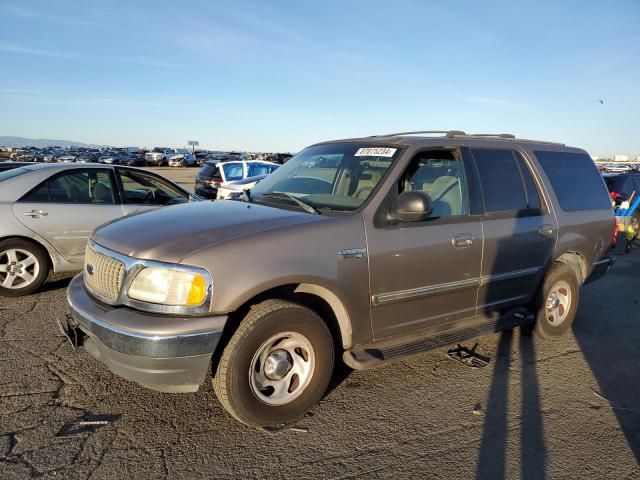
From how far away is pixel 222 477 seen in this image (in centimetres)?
253

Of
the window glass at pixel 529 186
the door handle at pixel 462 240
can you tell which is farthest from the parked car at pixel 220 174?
the door handle at pixel 462 240

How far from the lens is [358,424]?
311 centimetres

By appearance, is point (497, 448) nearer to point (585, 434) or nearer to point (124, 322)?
point (585, 434)

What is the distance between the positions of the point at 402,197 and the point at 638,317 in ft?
13.4

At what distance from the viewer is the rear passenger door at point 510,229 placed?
4031mm

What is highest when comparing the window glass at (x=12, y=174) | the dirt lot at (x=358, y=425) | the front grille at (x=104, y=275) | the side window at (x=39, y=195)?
the window glass at (x=12, y=174)

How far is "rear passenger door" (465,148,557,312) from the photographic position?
4.03 metres

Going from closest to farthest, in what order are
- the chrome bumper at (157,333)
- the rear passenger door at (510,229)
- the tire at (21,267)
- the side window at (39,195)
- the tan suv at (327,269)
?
the chrome bumper at (157,333) → the tan suv at (327,269) → the rear passenger door at (510,229) → the tire at (21,267) → the side window at (39,195)

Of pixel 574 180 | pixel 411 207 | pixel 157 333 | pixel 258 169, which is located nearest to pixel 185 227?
pixel 157 333

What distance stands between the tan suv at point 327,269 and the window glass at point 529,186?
0.01m

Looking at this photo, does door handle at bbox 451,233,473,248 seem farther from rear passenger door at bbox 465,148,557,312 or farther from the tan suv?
rear passenger door at bbox 465,148,557,312

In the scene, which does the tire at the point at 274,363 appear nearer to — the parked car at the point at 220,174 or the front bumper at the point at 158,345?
the front bumper at the point at 158,345

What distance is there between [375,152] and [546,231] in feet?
6.25

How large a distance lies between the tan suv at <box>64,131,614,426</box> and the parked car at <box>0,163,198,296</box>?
251 centimetres
